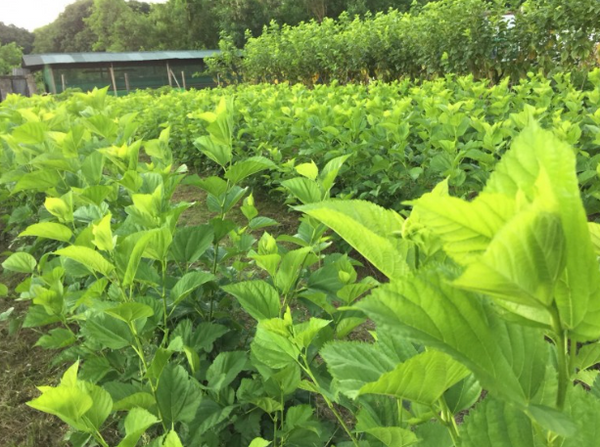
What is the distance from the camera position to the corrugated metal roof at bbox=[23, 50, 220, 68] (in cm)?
2380

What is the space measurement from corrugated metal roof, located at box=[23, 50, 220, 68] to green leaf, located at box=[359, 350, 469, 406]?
79.0 feet

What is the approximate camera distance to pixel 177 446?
798mm

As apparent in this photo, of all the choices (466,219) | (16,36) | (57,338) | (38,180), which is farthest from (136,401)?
(16,36)

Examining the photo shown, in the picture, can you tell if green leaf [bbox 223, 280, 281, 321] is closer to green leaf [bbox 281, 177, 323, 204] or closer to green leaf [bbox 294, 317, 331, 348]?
green leaf [bbox 294, 317, 331, 348]

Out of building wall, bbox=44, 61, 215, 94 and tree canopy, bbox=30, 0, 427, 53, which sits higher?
tree canopy, bbox=30, 0, 427, 53

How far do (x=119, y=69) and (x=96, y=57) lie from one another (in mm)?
1722

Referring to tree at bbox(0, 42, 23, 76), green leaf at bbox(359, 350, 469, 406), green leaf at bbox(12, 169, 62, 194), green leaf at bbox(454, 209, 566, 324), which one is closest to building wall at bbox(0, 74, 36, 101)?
green leaf at bbox(12, 169, 62, 194)

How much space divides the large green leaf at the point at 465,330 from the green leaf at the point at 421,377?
0.06 metres

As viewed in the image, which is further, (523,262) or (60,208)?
(60,208)

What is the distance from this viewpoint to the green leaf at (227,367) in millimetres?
1218

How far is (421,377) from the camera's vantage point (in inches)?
18.4

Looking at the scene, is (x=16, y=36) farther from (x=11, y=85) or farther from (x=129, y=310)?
(x=129, y=310)

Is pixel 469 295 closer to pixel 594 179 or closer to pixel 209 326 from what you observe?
pixel 209 326

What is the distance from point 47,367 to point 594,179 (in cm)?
265
